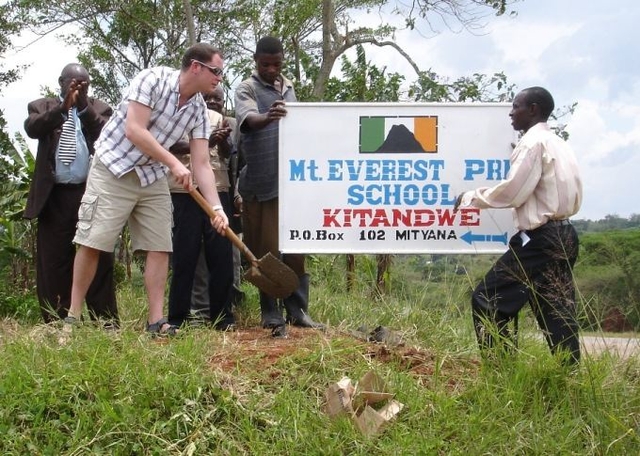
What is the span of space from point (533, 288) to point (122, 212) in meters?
2.41

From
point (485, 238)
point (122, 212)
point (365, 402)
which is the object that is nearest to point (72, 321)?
point (122, 212)

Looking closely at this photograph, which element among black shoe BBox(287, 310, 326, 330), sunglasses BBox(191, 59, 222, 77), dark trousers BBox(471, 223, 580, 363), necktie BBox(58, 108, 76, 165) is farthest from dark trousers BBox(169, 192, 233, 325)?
dark trousers BBox(471, 223, 580, 363)

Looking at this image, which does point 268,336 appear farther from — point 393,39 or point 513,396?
point 393,39

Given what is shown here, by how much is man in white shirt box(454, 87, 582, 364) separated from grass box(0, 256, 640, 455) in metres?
0.19

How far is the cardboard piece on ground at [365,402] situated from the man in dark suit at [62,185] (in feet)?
6.91

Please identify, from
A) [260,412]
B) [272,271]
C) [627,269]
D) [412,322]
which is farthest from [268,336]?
[627,269]

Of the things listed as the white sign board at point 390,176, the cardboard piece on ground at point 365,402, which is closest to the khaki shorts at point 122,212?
the white sign board at point 390,176

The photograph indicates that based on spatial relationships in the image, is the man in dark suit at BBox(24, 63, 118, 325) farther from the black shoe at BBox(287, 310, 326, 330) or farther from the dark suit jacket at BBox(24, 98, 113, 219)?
the black shoe at BBox(287, 310, 326, 330)

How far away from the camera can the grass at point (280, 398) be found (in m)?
3.91

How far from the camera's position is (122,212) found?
17.4 ft

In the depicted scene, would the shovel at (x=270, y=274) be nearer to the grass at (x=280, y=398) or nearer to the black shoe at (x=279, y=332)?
the black shoe at (x=279, y=332)

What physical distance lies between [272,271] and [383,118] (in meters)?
1.33

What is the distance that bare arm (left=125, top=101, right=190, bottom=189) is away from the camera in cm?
508

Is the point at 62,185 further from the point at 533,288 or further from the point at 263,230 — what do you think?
the point at 533,288
